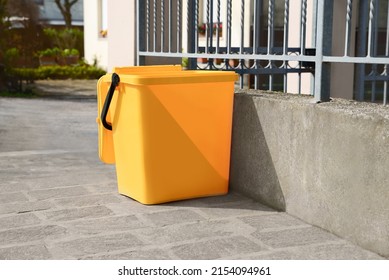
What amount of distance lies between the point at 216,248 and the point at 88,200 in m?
1.20

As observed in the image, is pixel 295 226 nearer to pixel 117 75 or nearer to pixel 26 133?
pixel 117 75

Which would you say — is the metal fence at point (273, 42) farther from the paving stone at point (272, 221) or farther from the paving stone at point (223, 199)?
Answer: the paving stone at point (223, 199)

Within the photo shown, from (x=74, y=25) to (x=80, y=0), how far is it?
64.4 inches

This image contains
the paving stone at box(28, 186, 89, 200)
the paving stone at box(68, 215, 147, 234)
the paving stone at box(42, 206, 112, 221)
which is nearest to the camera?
the paving stone at box(68, 215, 147, 234)

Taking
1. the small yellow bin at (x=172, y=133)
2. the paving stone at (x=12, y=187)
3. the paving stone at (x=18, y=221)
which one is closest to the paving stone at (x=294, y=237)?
the small yellow bin at (x=172, y=133)

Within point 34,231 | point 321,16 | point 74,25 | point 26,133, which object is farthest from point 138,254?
point 74,25

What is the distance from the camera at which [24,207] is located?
3801 millimetres

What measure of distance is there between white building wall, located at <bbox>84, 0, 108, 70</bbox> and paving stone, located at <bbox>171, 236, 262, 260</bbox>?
1610cm

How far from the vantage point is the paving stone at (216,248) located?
2957mm

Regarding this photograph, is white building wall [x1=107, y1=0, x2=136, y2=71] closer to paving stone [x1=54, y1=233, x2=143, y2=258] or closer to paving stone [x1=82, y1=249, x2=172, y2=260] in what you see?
paving stone [x1=54, y1=233, x2=143, y2=258]

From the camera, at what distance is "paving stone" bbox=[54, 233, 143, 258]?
301cm

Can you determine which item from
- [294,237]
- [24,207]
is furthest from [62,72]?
[294,237]

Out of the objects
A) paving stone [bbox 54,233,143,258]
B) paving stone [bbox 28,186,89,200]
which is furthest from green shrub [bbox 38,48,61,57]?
paving stone [bbox 54,233,143,258]

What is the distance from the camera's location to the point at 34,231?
3.33 metres
